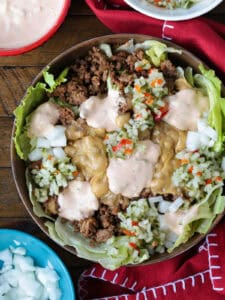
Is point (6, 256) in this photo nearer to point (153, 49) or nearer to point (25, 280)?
point (25, 280)

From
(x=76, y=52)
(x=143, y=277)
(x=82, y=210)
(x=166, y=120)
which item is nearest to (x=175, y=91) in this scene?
(x=166, y=120)

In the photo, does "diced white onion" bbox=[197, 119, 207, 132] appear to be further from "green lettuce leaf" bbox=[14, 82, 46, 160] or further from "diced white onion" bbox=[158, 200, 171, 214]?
"green lettuce leaf" bbox=[14, 82, 46, 160]

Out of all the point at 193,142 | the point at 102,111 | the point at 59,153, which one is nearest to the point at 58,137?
the point at 59,153

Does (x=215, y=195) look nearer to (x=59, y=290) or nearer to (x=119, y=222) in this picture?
(x=119, y=222)

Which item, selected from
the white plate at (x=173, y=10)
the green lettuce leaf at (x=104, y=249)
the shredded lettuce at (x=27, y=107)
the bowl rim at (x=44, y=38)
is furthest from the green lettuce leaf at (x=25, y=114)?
the white plate at (x=173, y=10)

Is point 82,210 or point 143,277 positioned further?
point 143,277

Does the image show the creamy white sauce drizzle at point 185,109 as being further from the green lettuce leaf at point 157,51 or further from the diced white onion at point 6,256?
the diced white onion at point 6,256
